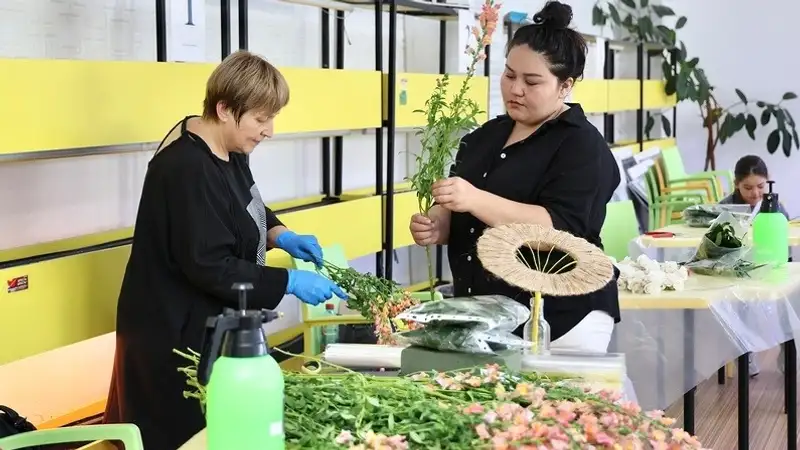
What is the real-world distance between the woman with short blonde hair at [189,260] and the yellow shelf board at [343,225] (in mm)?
1414

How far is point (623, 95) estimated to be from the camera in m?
8.00

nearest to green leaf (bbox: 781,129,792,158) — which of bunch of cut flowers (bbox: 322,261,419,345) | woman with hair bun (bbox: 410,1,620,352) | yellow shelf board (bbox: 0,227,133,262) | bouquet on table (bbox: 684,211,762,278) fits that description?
bouquet on table (bbox: 684,211,762,278)

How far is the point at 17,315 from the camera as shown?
276 cm

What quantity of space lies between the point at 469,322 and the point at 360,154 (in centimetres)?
382

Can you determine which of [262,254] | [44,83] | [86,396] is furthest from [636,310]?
[44,83]

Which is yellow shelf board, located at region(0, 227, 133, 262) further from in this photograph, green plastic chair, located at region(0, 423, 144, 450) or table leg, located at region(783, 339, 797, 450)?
table leg, located at region(783, 339, 797, 450)

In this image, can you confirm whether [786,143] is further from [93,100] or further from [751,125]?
[93,100]

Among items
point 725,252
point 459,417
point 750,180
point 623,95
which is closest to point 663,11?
point 623,95

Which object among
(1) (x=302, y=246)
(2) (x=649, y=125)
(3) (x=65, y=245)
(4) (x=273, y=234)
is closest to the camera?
(1) (x=302, y=246)

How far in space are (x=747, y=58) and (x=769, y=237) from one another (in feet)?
20.3

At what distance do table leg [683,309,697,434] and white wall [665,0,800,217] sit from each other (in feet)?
20.7

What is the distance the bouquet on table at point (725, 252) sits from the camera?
3.39m

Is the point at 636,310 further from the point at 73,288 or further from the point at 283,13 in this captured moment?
the point at 283,13

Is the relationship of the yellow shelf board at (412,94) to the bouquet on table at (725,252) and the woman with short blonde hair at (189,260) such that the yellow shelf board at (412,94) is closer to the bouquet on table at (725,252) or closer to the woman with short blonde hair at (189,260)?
the bouquet on table at (725,252)
